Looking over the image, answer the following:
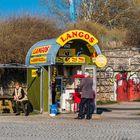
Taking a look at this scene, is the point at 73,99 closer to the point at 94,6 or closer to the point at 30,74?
the point at 30,74

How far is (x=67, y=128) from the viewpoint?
643 inches

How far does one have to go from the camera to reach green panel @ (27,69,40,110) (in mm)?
22778

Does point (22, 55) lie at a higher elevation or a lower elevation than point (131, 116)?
higher

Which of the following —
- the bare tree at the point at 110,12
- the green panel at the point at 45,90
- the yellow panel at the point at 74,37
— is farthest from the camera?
the bare tree at the point at 110,12

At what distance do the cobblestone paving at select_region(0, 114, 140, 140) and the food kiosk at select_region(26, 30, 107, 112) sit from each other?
6.83 feet

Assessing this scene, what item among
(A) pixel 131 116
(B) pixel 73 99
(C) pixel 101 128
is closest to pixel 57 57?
(B) pixel 73 99

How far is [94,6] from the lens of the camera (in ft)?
179

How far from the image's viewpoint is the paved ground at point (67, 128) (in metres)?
14.0

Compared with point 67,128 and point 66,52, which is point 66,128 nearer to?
point 67,128

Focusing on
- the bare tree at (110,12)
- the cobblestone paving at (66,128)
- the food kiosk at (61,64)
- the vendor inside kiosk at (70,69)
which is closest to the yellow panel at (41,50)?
the food kiosk at (61,64)

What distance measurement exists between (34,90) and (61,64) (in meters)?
2.01

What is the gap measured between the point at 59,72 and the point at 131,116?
400cm

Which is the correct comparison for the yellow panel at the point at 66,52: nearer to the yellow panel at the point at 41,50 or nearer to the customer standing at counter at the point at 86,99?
the yellow panel at the point at 41,50

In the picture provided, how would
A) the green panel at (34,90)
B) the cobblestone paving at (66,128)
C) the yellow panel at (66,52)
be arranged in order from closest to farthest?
the cobblestone paving at (66,128) → the yellow panel at (66,52) → the green panel at (34,90)
